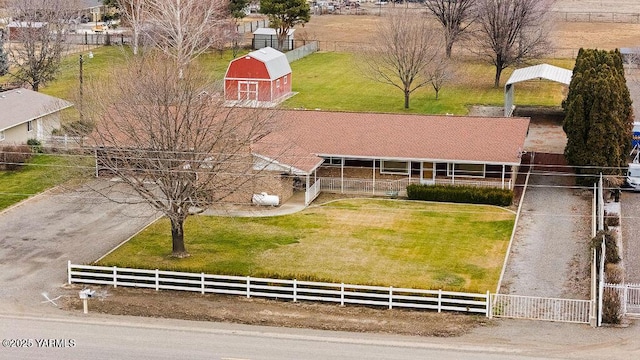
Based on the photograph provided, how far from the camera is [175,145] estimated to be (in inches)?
1698

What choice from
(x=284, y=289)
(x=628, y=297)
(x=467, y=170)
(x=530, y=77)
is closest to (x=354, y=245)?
(x=284, y=289)

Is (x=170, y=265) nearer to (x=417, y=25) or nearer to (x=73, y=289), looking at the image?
(x=73, y=289)

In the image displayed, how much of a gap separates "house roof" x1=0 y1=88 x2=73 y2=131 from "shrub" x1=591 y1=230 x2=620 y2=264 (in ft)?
115

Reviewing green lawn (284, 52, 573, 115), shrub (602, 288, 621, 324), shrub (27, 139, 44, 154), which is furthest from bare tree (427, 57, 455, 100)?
shrub (602, 288, 621, 324)

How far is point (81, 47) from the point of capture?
351ft

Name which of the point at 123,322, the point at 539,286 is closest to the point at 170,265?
the point at 123,322

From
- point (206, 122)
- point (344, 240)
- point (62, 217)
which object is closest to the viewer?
point (206, 122)

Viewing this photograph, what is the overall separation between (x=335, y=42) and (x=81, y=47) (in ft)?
86.5

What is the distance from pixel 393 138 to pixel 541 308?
Answer: 2014cm

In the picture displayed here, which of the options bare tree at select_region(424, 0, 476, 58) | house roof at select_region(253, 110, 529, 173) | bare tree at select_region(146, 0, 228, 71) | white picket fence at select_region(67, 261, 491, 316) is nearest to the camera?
white picket fence at select_region(67, 261, 491, 316)

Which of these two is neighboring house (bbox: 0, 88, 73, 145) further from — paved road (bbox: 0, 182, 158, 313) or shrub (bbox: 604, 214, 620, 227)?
shrub (bbox: 604, 214, 620, 227)

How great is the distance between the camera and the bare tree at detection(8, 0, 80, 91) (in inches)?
3216

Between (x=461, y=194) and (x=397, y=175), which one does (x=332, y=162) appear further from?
(x=461, y=194)

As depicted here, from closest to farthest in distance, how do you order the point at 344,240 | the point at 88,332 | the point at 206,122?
1. the point at 88,332
2. the point at 206,122
3. the point at 344,240
